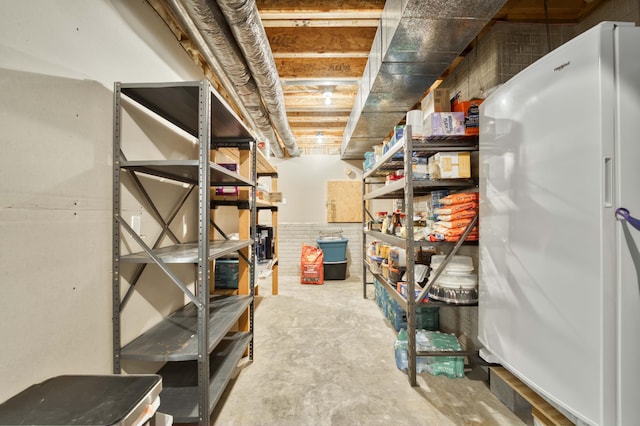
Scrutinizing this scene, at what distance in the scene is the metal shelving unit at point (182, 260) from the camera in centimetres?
129

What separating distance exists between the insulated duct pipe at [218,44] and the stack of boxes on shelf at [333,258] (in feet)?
8.89

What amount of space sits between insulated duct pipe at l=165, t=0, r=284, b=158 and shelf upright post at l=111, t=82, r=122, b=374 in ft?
2.29

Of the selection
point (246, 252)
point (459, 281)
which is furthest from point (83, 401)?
point (459, 281)

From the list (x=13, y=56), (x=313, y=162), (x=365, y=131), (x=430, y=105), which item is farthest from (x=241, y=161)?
(x=313, y=162)

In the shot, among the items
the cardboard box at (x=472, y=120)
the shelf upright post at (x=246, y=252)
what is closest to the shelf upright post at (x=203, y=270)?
the shelf upright post at (x=246, y=252)

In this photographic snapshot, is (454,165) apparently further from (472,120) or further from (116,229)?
(116,229)

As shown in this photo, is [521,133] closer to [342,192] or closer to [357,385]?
[357,385]

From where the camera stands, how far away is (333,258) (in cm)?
489

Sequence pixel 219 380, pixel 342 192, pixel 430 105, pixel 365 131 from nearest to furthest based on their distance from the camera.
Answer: pixel 219 380
pixel 430 105
pixel 365 131
pixel 342 192

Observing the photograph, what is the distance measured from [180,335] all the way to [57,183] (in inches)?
40.1

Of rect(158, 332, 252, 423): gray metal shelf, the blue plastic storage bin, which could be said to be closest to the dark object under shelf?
rect(158, 332, 252, 423): gray metal shelf

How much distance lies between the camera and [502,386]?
5.40ft

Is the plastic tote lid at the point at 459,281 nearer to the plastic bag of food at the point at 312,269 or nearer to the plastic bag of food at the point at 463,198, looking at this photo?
the plastic bag of food at the point at 463,198

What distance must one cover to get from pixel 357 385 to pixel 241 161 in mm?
2083
